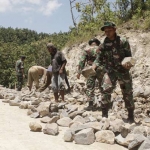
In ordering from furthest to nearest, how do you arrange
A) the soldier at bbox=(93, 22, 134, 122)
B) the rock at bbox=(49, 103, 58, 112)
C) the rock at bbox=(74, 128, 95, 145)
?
the rock at bbox=(49, 103, 58, 112) < the soldier at bbox=(93, 22, 134, 122) < the rock at bbox=(74, 128, 95, 145)

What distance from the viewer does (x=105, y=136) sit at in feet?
11.1

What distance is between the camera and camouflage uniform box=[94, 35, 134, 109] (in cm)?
430

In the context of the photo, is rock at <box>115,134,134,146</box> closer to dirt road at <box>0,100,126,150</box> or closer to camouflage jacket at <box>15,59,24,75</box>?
dirt road at <box>0,100,126,150</box>

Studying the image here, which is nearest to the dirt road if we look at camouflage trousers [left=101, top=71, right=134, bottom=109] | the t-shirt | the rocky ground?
the rocky ground

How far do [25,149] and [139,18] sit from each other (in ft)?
29.1

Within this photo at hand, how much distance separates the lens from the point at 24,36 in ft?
398

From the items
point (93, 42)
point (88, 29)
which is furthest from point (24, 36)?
point (93, 42)

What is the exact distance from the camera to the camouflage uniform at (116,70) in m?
4.30

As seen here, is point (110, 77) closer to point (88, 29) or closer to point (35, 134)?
point (35, 134)

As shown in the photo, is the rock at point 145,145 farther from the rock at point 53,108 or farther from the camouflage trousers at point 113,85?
the rock at point 53,108

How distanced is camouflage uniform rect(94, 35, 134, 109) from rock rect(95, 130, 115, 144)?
1006 millimetres

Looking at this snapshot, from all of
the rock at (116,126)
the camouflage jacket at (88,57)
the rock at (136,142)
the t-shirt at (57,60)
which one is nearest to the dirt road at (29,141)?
the rock at (136,142)

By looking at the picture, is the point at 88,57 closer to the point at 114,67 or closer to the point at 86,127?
the point at 114,67

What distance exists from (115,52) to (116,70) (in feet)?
0.94
